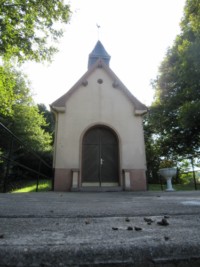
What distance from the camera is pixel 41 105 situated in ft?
106

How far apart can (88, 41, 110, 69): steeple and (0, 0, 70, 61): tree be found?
529 cm

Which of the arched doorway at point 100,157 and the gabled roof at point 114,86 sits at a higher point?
the gabled roof at point 114,86

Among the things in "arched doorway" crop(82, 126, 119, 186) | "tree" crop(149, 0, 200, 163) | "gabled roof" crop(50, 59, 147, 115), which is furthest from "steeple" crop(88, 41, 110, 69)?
"arched doorway" crop(82, 126, 119, 186)

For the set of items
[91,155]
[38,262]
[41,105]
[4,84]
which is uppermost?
[41,105]

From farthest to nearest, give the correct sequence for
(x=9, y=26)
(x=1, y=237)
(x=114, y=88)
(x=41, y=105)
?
1. (x=41, y=105)
2. (x=114, y=88)
3. (x=9, y=26)
4. (x=1, y=237)

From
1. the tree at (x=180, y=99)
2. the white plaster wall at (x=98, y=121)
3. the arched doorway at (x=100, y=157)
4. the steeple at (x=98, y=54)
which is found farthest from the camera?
the steeple at (x=98, y=54)

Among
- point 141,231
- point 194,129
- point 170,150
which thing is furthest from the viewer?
point 170,150

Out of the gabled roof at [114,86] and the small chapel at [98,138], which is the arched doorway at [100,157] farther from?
the gabled roof at [114,86]

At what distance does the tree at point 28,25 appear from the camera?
8.95 meters

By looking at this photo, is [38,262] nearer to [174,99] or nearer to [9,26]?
[9,26]

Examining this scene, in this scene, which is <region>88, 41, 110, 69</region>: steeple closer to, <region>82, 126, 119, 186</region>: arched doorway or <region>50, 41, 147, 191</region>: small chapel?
<region>50, 41, 147, 191</region>: small chapel

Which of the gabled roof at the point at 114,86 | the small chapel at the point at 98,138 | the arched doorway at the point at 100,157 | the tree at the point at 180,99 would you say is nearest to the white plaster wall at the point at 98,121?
the small chapel at the point at 98,138

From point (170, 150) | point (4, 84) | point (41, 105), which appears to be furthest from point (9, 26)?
point (41, 105)

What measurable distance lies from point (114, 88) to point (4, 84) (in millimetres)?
5283
